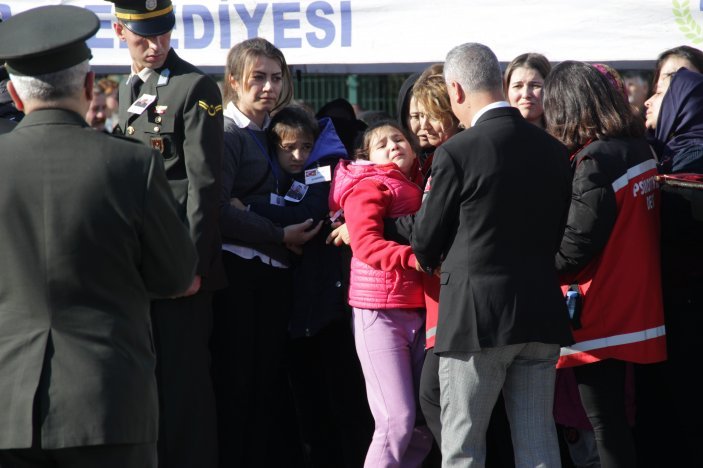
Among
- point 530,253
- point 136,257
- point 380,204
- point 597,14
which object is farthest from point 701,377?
point 136,257

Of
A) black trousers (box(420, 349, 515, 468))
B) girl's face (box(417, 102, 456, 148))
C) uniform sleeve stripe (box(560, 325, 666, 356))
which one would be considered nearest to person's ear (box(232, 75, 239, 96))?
girl's face (box(417, 102, 456, 148))

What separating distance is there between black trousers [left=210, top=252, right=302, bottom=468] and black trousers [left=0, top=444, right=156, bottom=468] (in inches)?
69.3

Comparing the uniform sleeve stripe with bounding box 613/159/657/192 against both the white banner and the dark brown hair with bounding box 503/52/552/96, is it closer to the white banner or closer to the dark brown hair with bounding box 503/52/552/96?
the dark brown hair with bounding box 503/52/552/96

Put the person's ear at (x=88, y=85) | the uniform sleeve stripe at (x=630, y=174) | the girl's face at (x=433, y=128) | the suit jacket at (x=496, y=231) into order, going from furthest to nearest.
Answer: the girl's face at (x=433, y=128) < the uniform sleeve stripe at (x=630, y=174) < the suit jacket at (x=496, y=231) < the person's ear at (x=88, y=85)

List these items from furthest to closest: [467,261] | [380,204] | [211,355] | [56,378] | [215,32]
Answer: [215,32], [211,355], [380,204], [467,261], [56,378]

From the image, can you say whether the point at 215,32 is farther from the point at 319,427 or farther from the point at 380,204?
the point at 319,427

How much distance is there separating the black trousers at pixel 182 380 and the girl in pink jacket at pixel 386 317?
671 millimetres

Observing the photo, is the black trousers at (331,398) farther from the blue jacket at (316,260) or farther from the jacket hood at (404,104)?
the jacket hood at (404,104)

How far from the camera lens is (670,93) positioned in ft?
15.2

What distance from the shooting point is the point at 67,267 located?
2.70 meters

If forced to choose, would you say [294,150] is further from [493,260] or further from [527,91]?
→ [493,260]

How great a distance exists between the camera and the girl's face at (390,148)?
449 centimetres

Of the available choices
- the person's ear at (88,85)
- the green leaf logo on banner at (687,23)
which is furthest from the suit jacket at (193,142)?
the green leaf logo on banner at (687,23)

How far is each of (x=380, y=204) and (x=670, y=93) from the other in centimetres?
147
